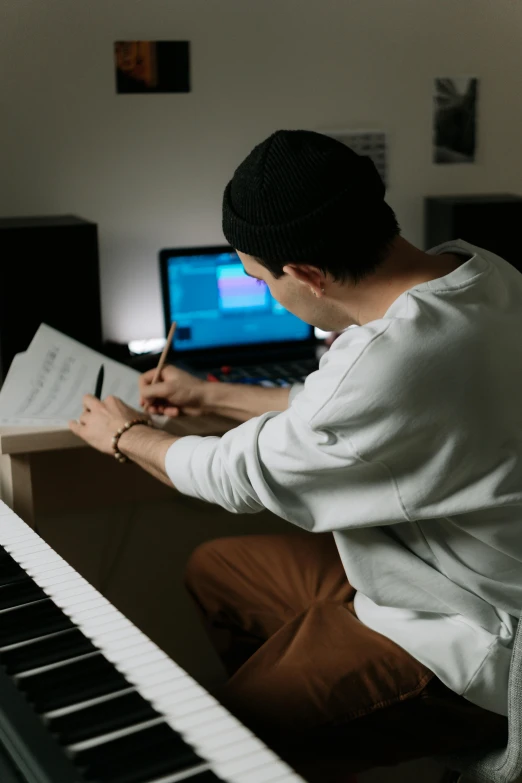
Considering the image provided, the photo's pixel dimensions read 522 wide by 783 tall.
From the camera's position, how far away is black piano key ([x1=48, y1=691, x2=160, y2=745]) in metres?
0.87

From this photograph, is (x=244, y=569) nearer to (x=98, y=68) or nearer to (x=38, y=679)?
(x=38, y=679)

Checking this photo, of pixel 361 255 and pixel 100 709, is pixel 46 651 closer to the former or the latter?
pixel 100 709

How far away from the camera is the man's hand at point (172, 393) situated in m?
1.71

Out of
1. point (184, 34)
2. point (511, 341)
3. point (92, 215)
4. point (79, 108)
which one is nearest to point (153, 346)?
point (92, 215)

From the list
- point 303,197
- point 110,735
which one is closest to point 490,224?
point 303,197

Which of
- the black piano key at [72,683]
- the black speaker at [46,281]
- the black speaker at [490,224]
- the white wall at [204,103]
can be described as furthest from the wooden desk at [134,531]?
the black piano key at [72,683]

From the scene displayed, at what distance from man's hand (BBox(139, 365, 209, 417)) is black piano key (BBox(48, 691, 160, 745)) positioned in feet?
2.72

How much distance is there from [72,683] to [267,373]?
1.21m

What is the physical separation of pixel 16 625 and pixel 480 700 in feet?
2.00

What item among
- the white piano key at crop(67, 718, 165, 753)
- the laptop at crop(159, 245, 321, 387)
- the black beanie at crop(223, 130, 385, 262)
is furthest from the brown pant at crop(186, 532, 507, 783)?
the laptop at crop(159, 245, 321, 387)

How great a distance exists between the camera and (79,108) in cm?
222

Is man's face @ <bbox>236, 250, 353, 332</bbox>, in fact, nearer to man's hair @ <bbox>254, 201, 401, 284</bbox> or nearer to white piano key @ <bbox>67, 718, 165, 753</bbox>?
man's hair @ <bbox>254, 201, 401, 284</bbox>

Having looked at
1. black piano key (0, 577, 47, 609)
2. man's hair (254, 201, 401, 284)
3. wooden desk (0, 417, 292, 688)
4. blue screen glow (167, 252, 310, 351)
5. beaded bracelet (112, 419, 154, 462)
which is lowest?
wooden desk (0, 417, 292, 688)

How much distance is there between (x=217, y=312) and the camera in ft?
7.39
